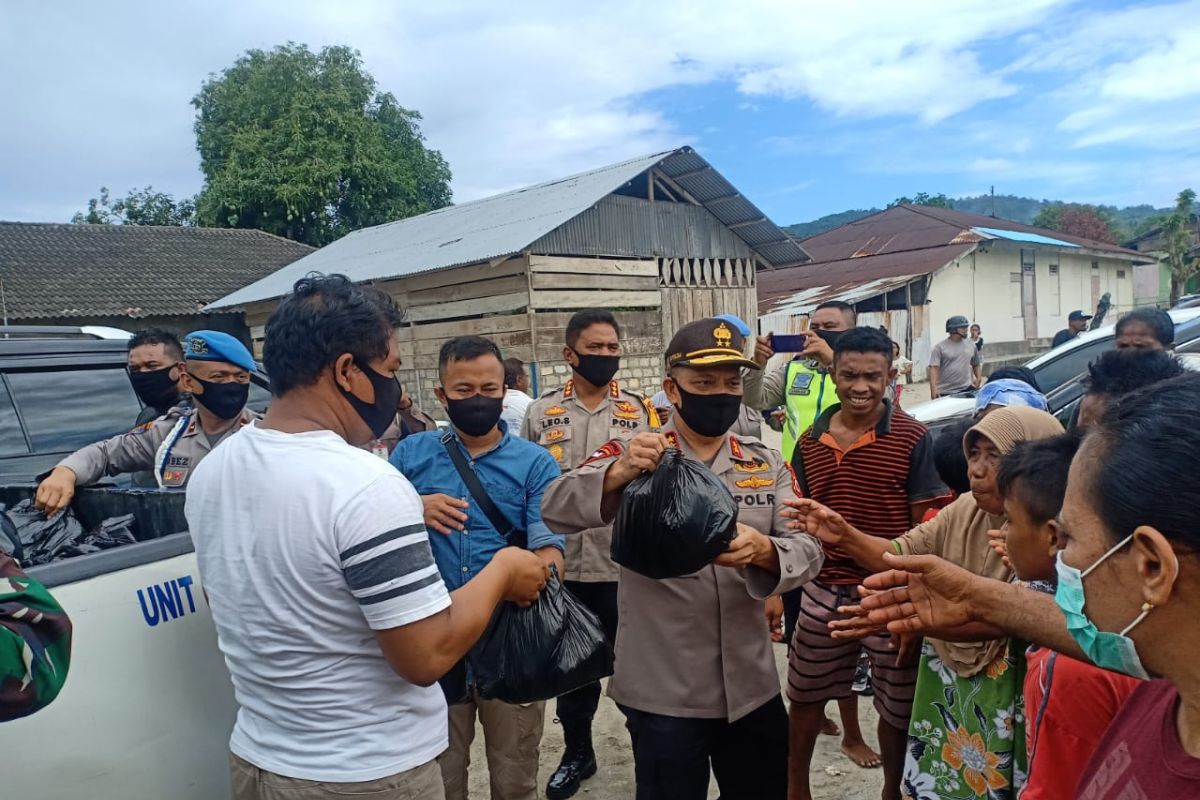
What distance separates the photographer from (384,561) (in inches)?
54.7

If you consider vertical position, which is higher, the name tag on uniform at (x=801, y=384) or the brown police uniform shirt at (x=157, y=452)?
the brown police uniform shirt at (x=157, y=452)

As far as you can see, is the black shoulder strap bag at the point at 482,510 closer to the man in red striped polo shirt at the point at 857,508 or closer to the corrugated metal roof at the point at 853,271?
the man in red striped polo shirt at the point at 857,508

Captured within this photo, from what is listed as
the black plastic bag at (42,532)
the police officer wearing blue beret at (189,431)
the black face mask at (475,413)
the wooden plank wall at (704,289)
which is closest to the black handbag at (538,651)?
the black face mask at (475,413)

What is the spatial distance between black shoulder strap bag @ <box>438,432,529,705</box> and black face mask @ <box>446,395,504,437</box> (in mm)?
91

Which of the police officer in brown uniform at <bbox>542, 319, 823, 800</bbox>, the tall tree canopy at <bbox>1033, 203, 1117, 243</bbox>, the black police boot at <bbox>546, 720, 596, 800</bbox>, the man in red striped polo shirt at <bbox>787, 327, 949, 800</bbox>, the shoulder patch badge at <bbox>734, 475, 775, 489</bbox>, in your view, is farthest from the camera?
the tall tree canopy at <bbox>1033, 203, 1117, 243</bbox>

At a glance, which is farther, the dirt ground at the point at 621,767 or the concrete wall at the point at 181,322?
the concrete wall at the point at 181,322

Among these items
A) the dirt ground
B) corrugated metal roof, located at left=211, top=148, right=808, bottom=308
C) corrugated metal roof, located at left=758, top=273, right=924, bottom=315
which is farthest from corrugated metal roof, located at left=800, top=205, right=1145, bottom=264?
the dirt ground

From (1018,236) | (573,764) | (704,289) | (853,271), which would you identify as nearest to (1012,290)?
(1018,236)

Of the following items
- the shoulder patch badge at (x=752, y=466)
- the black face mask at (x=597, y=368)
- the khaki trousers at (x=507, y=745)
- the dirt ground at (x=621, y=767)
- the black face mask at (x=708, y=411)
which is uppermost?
the black face mask at (x=597, y=368)

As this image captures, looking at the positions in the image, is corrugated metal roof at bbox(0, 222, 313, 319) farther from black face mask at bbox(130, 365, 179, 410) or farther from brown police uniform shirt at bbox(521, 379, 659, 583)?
brown police uniform shirt at bbox(521, 379, 659, 583)

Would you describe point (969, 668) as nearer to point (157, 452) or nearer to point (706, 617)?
point (706, 617)

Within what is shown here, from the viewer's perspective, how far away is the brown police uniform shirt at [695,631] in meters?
2.12

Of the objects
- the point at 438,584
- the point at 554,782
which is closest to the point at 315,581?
the point at 438,584

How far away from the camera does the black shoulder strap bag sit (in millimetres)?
2430
